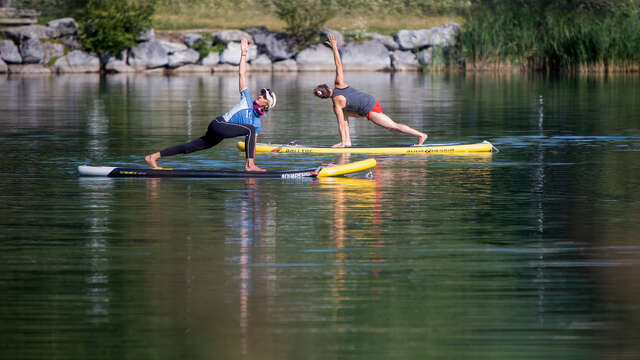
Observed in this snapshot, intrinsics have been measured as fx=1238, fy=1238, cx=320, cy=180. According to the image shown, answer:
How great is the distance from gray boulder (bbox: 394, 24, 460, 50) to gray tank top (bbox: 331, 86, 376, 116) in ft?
146

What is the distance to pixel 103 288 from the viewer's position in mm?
8961

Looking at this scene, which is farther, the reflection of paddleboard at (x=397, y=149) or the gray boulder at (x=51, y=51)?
the gray boulder at (x=51, y=51)

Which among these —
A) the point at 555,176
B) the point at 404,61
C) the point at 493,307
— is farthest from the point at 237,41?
the point at 493,307

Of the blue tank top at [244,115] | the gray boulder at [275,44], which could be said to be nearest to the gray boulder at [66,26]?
the gray boulder at [275,44]

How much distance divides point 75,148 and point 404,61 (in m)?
45.3

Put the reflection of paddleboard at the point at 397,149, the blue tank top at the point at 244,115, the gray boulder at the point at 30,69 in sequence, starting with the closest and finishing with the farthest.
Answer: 1. the blue tank top at the point at 244,115
2. the reflection of paddleboard at the point at 397,149
3. the gray boulder at the point at 30,69

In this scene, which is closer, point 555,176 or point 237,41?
point 555,176

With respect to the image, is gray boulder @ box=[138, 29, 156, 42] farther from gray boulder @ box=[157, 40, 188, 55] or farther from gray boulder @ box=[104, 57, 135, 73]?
gray boulder @ box=[104, 57, 135, 73]

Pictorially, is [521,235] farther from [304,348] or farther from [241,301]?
[304,348]

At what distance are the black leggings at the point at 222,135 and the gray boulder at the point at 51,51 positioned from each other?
146ft

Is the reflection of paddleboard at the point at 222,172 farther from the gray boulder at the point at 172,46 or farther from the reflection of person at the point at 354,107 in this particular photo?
the gray boulder at the point at 172,46

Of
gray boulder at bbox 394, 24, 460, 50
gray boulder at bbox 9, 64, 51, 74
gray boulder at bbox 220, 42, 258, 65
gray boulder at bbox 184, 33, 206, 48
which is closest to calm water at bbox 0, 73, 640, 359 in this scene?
gray boulder at bbox 9, 64, 51, 74

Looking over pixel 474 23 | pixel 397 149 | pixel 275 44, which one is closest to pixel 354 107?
pixel 397 149

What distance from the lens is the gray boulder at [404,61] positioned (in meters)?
64.9
